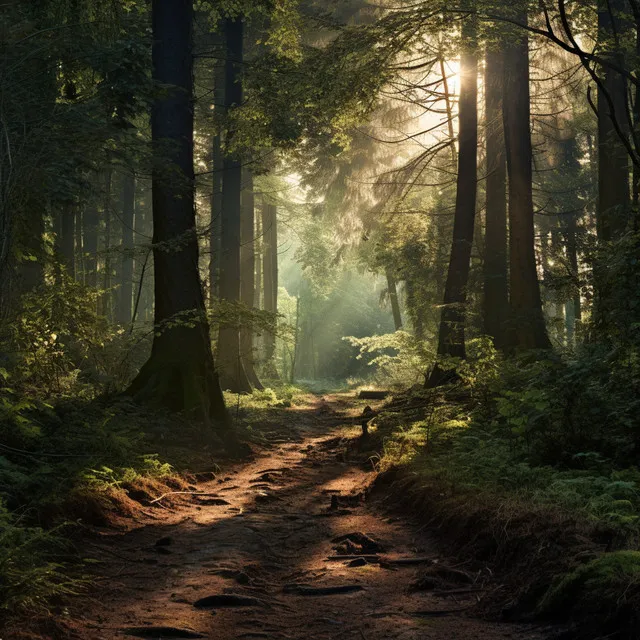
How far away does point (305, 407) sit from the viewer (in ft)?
72.1

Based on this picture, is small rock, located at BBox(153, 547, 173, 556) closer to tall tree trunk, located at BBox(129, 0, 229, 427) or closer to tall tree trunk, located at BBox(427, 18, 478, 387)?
tall tree trunk, located at BBox(129, 0, 229, 427)

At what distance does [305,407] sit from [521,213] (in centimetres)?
1022

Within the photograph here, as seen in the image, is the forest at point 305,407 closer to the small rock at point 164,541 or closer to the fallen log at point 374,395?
the small rock at point 164,541

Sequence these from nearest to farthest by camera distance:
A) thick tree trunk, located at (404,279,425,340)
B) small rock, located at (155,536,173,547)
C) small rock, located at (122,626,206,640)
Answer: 1. small rock, located at (122,626,206,640)
2. small rock, located at (155,536,173,547)
3. thick tree trunk, located at (404,279,425,340)

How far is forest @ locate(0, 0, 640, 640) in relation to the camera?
453cm

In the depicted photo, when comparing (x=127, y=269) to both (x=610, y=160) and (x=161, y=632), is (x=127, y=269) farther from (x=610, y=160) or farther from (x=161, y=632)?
(x=161, y=632)

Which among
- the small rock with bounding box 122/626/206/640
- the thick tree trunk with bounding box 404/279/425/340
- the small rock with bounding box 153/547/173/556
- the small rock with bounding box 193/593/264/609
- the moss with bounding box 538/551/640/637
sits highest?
the thick tree trunk with bounding box 404/279/425/340

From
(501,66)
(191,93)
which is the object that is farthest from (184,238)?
(501,66)

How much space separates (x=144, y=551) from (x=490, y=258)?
13.3 m

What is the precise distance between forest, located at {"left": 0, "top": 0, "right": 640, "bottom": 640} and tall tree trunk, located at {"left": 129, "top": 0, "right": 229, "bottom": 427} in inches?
2.0

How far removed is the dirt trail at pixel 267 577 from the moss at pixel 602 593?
0.25m

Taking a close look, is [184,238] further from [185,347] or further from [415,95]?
[415,95]

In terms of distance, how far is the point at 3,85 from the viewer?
6508mm

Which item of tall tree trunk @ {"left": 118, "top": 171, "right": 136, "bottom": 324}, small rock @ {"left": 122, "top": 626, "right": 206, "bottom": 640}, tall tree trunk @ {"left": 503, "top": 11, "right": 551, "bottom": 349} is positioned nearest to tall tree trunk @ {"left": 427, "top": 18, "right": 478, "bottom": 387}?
tall tree trunk @ {"left": 503, "top": 11, "right": 551, "bottom": 349}
